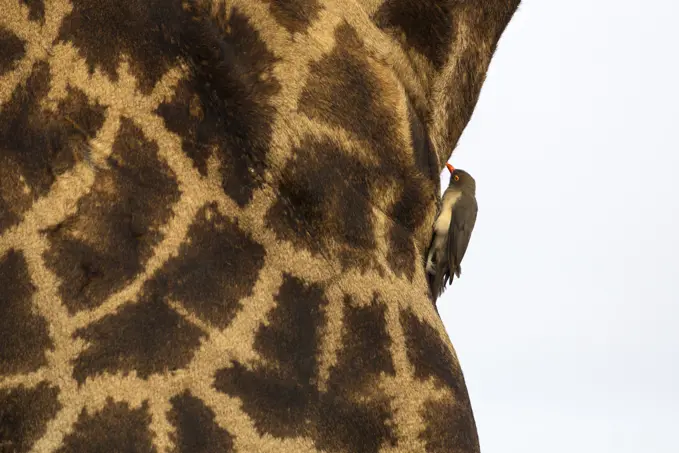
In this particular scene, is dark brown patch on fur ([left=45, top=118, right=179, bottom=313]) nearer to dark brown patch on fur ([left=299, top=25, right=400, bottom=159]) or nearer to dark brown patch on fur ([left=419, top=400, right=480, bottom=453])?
dark brown patch on fur ([left=299, top=25, right=400, bottom=159])

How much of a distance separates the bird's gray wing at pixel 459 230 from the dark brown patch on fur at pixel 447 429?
1.16 feet

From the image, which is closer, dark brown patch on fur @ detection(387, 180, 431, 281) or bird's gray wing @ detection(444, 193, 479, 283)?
dark brown patch on fur @ detection(387, 180, 431, 281)

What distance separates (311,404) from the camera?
5.02ft

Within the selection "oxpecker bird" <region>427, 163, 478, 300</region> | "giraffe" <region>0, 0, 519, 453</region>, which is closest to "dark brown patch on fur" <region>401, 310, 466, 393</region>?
"giraffe" <region>0, 0, 519, 453</region>

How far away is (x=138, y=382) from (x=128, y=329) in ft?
0.23

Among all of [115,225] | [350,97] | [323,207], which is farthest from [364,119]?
[115,225]

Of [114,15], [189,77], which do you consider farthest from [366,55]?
[114,15]

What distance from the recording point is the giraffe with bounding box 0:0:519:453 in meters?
1.47

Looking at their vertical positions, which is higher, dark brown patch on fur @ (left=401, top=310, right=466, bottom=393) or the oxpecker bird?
the oxpecker bird

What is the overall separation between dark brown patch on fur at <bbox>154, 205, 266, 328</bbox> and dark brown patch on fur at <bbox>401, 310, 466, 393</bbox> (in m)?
0.23

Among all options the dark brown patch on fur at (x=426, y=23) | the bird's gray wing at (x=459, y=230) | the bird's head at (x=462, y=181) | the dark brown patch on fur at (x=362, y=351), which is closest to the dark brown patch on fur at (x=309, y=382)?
the dark brown patch on fur at (x=362, y=351)

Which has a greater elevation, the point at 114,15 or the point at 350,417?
the point at 114,15

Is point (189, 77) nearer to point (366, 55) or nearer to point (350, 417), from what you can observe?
point (366, 55)

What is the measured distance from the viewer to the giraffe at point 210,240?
1468mm
